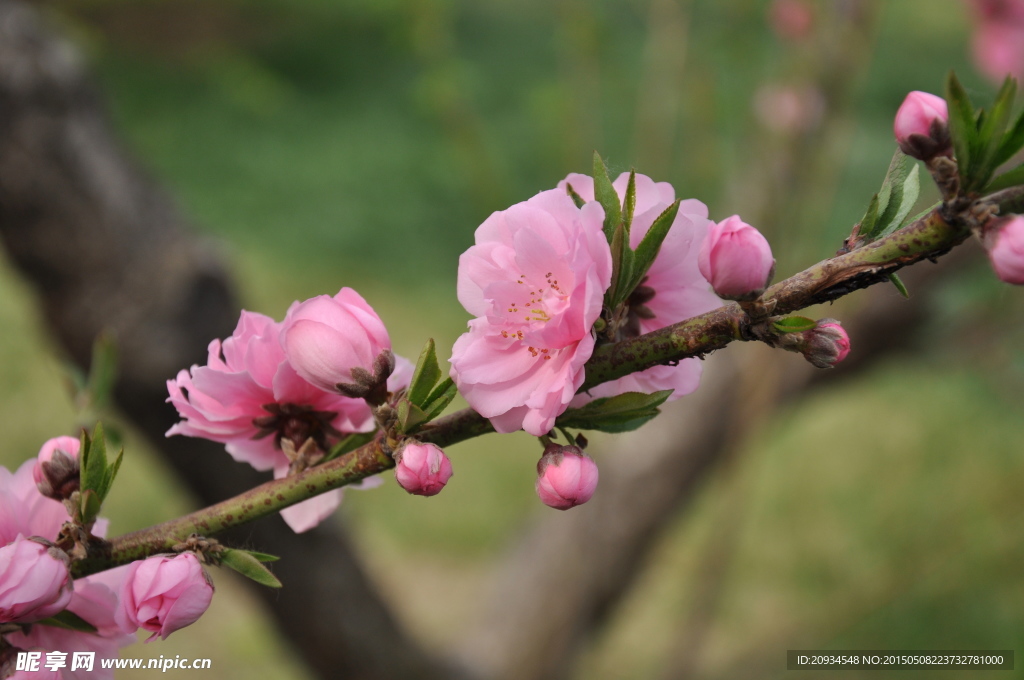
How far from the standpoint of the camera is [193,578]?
347 millimetres

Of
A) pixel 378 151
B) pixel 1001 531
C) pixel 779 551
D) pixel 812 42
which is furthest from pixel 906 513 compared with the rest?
pixel 378 151

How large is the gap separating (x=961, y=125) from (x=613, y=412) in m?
0.17

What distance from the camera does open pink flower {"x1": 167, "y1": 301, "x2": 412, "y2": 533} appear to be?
1.26 feet

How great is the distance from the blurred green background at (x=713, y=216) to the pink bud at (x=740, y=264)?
12 centimetres

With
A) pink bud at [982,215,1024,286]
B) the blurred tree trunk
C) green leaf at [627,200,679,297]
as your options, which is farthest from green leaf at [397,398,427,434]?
the blurred tree trunk

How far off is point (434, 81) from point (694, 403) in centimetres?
80

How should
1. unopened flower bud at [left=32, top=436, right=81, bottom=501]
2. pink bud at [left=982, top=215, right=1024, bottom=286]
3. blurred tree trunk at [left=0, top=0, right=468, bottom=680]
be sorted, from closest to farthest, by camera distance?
pink bud at [left=982, top=215, right=1024, bottom=286], unopened flower bud at [left=32, top=436, right=81, bottom=501], blurred tree trunk at [left=0, top=0, right=468, bottom=680]

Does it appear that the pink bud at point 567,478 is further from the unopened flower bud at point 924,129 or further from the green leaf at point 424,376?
the unopened flower bud at point 924,129

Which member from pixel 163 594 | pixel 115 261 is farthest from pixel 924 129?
pixel 115 261

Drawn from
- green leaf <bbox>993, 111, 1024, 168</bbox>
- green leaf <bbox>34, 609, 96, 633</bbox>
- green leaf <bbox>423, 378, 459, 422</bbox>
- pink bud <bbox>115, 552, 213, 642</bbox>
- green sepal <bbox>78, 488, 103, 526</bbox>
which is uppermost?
green leaf <bbox>993, 111, 1024, 168</bbox>

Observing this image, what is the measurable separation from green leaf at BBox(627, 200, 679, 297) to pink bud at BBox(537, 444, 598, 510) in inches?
3.1

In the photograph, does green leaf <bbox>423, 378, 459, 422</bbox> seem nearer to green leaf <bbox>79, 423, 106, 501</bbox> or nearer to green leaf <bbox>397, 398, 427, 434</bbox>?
green leaf <bbox>397, 398, 427, 434</bbox>

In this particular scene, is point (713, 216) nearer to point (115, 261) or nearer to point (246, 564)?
point (115, 261)

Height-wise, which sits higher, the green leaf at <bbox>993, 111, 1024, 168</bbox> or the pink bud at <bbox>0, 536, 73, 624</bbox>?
the green leaf at <bbox>993, 111, 1024, 168</bbox>
